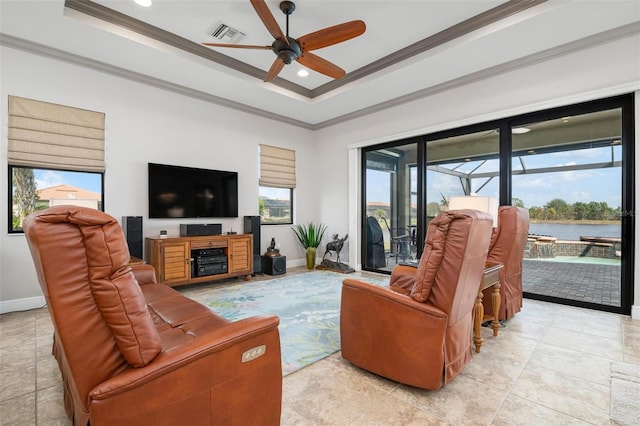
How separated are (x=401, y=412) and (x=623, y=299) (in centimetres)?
311

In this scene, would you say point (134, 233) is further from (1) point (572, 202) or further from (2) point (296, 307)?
(1) point (572, 202)

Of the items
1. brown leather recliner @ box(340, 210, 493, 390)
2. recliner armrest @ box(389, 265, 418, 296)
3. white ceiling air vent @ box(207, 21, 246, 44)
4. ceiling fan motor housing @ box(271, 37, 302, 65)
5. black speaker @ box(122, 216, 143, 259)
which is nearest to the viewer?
brown leather recliner @ box(340, 210, 493, 390)

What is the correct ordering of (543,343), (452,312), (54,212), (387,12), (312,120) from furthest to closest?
(312,120) → (387,12) → (543,343) → (452,312) → (54,212)

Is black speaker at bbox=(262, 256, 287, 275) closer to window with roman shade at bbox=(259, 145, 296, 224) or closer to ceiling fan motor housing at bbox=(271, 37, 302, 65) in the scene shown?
window with roman shade at bbox=(259, 145, 296, 224)

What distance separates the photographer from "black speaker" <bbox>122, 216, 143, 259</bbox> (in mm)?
3742

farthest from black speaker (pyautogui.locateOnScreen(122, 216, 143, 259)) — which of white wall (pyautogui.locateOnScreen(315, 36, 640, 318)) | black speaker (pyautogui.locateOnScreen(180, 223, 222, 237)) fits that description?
white wall (pyautogui.locateOnScreen(315, 36, 640, 318))

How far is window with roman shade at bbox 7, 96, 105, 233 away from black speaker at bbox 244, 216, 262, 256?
201 cm

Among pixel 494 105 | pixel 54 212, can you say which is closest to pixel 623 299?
pixel 494 105

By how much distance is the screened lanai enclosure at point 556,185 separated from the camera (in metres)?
3.21

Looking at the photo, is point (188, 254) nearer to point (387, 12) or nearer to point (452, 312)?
point (452, 312)

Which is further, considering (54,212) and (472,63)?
(472,63)

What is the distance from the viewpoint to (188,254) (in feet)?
13.4

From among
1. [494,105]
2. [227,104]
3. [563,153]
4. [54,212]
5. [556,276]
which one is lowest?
[556,276]

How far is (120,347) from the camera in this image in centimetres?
101
